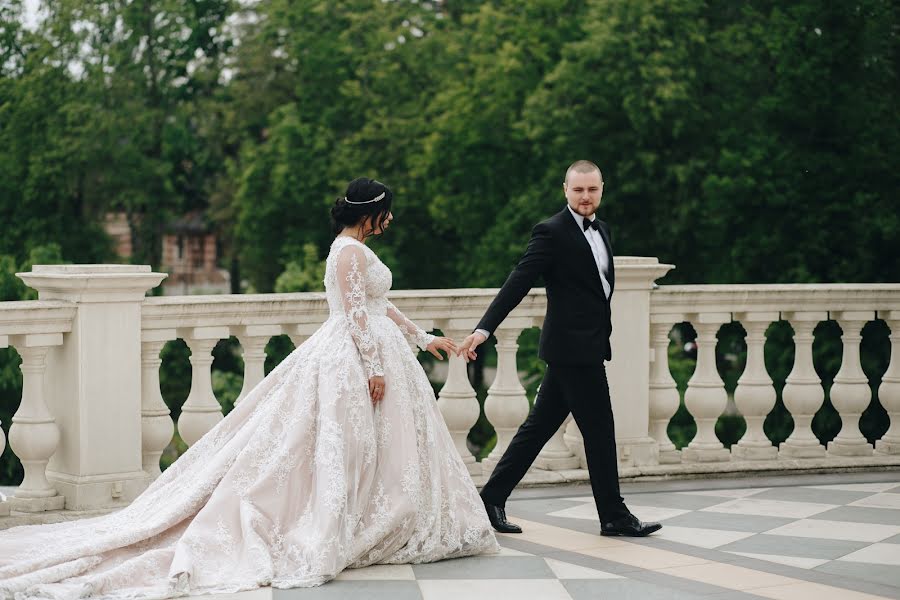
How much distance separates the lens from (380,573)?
5.61m

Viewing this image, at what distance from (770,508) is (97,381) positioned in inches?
135

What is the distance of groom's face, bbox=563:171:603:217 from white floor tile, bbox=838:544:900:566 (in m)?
1.90

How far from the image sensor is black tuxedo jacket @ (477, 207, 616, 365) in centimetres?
634

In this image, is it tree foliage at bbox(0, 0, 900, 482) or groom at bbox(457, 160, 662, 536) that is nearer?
groom at bbox(457, 160, 662, 536)

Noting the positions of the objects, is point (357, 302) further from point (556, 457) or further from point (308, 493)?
point (556, 457)

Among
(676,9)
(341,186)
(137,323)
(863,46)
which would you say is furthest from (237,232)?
(137,323)

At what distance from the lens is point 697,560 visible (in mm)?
5875

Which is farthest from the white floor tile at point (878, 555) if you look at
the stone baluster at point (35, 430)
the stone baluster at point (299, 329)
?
the stone baluster at point (35, 430)

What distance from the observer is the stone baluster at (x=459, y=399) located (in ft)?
24.6

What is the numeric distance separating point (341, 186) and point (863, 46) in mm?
11891

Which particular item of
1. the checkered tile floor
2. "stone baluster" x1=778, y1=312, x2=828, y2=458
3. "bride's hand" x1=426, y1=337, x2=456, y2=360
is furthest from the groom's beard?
"stone baluster" x1=778, y1=312, x2=828, y2=458

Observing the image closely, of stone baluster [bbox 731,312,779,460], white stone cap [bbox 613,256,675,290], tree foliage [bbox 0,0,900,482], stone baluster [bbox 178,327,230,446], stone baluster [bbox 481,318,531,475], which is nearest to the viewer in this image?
stone baluster [bbox 178,327,230,446]

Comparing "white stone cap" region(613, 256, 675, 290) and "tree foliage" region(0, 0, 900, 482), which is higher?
"tree foliage" region(0, 0, 900, 482)

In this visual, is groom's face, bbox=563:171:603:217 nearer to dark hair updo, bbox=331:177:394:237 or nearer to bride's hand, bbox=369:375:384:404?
dark hair updo, bbox=331:177:394:237
